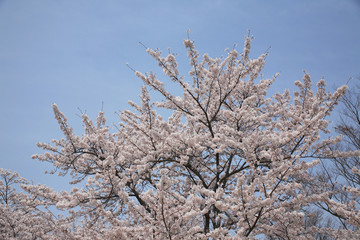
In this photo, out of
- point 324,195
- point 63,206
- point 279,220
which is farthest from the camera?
point 279,220

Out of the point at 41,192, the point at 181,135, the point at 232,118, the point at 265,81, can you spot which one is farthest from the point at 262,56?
the point at 41,192

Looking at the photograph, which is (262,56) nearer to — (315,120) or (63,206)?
(315,120)

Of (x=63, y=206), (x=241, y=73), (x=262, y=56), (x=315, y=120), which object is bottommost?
(x=315, y=120)

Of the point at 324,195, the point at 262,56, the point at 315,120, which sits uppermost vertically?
the point at 262,56

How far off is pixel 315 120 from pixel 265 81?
3926 mm

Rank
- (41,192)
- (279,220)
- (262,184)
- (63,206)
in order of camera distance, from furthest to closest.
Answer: (41,192) → (279,220) → (63,206) → (262,184)

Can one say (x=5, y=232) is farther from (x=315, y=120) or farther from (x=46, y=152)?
(x=315, y=120)

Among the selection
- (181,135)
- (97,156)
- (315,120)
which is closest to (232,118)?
(181,135)

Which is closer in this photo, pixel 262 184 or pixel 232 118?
pixel 262 184

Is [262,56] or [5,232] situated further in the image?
[5,232]

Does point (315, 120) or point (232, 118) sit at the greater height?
point (232, 118)

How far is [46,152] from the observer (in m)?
6.80

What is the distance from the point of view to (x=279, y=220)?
18.7 ft

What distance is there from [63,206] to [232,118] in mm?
3928
